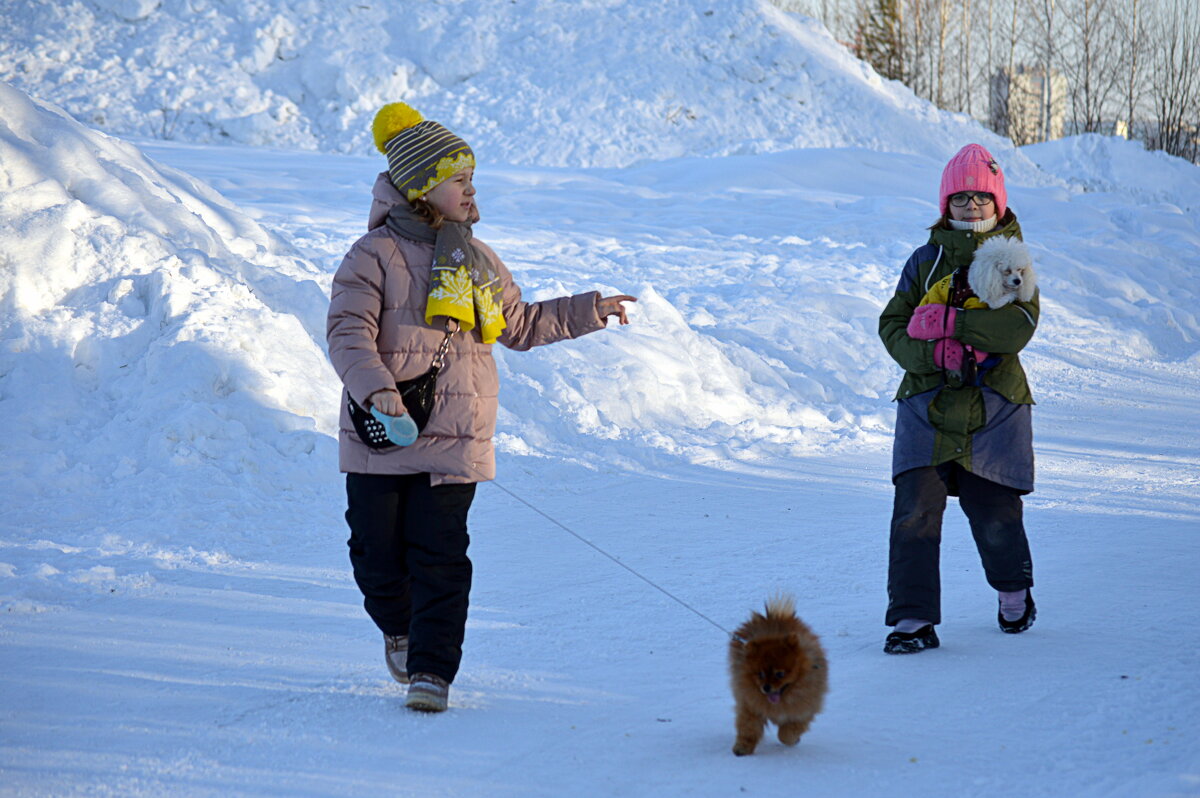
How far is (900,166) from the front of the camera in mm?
18406

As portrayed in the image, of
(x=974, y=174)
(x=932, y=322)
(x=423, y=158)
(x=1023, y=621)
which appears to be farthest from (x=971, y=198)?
(x=423, y=158)

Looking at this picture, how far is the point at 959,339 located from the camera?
3590mm

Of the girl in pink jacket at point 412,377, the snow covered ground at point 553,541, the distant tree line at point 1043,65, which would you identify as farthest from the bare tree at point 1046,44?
the girl in pink jacket at point 412,377

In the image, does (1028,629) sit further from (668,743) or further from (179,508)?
(179,508)

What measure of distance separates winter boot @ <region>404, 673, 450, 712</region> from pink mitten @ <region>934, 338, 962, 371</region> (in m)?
1.97

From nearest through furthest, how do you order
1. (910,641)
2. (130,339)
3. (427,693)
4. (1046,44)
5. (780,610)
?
1. (780,610)
2. (427,693)
3. (910,641)
4. (130,339)
5. (1046,44)

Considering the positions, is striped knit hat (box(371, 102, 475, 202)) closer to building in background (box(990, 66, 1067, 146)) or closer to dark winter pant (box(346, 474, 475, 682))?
dark winter pant (box(346, 474, 475, 682))

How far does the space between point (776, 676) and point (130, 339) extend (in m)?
4.73

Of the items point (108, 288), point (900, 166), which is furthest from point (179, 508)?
point (900, 166)

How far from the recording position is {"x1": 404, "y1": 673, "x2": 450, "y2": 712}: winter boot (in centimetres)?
302

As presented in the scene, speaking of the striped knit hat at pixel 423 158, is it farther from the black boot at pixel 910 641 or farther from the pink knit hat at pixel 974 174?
the black boot at pixel 910 641

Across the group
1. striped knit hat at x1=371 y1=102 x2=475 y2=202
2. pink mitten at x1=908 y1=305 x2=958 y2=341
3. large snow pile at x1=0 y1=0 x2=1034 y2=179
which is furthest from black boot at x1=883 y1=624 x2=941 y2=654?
large snow pile at x1=0 y1=0 x2=1034 y2=179

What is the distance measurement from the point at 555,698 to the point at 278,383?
3449 mm

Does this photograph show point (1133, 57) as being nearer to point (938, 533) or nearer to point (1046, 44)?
point (1046, 44)
